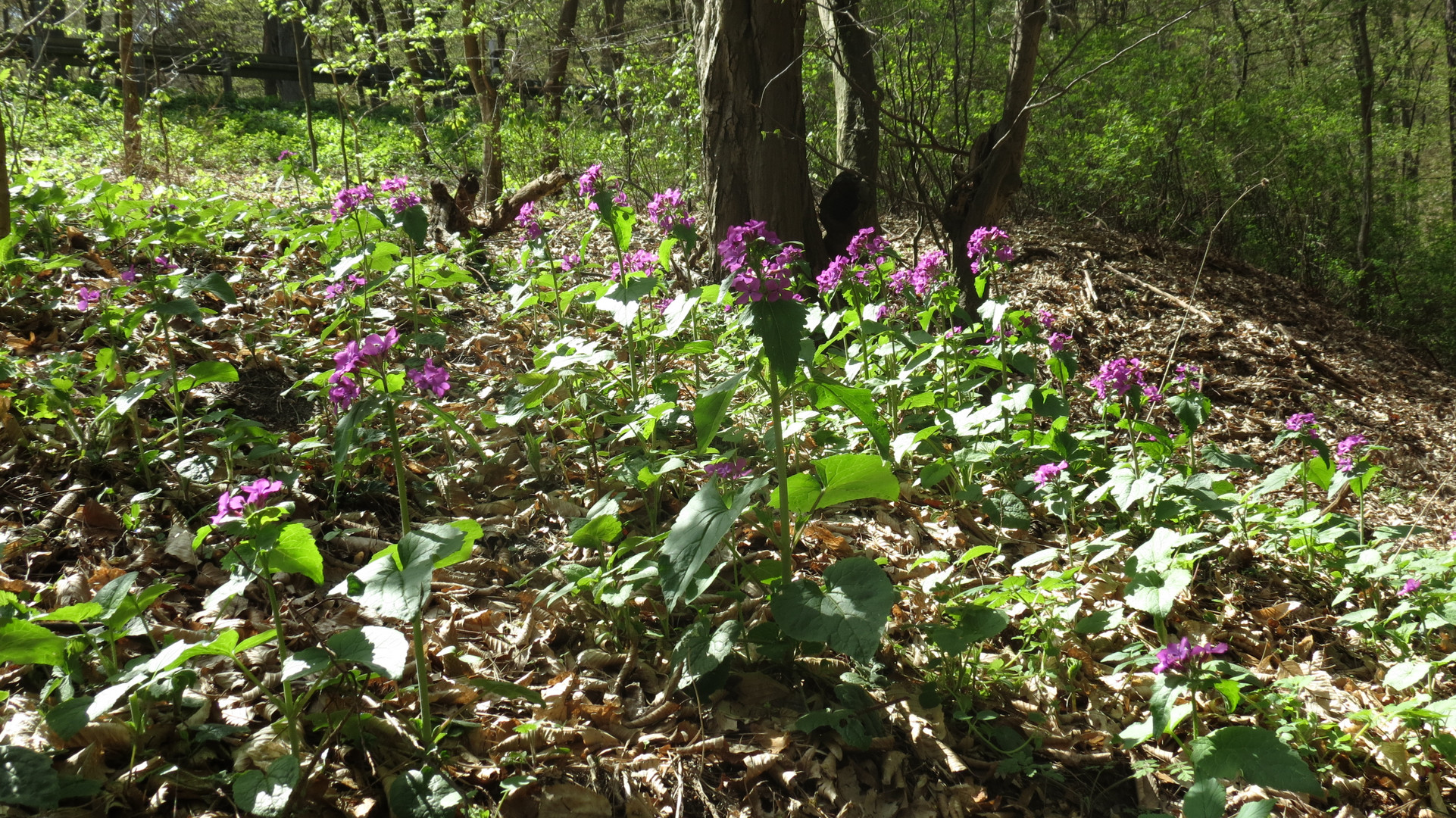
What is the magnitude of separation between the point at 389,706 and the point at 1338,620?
2433 mm

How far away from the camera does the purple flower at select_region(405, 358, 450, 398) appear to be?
1569 mm

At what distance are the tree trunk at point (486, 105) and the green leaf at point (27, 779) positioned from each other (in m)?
6.29

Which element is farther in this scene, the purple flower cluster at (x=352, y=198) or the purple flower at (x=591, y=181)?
the purple flower cluster at (x=352, y=198)

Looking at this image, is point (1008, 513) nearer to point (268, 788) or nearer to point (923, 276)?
point (923, 276)

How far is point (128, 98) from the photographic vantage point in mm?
6555

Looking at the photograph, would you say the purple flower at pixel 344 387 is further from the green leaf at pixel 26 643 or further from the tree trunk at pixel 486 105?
the tree trunk at pixel 486 105

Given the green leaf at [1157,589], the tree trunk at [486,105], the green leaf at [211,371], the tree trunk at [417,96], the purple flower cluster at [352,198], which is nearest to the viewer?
the green leaf at [1157,589]

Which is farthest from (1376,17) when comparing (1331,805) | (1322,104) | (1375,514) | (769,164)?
(1331,805)

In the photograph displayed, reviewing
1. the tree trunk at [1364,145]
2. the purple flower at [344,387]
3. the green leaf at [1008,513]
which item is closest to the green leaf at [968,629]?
the green leaf at [1008,513]

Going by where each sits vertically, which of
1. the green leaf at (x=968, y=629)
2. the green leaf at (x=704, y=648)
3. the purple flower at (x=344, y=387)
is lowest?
the green leaf at (x=704, y=648)

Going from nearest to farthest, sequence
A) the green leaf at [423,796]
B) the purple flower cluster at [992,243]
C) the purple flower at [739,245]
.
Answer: the green leaf at [423,796]
the purple flower at [739,245]
the purple flower cluster at [992,243]

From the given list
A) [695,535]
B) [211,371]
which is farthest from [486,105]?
[695,535]

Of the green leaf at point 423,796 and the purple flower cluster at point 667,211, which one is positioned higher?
the purple flower cluster at point 667,211

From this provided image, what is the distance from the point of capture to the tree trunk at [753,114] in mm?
4250
